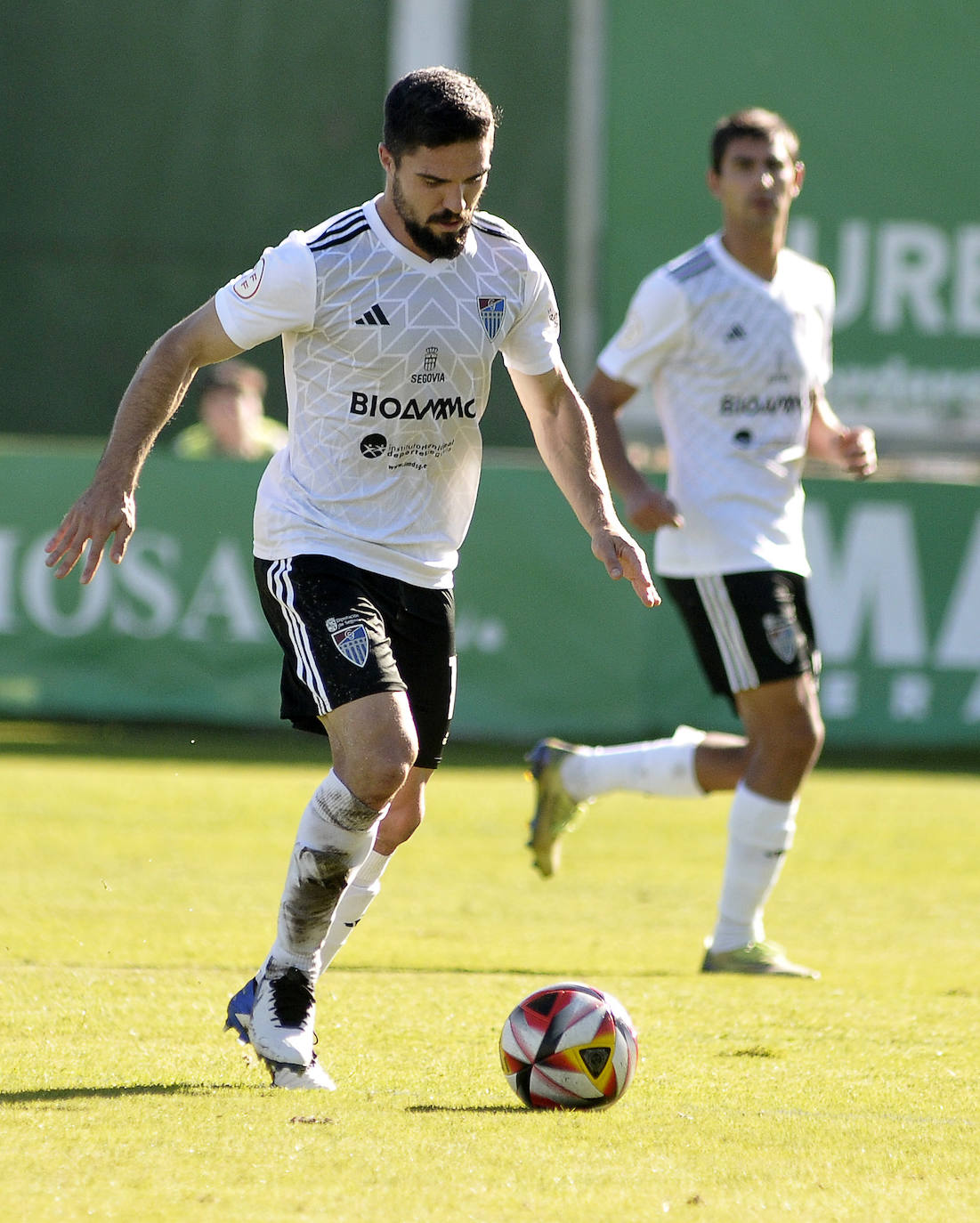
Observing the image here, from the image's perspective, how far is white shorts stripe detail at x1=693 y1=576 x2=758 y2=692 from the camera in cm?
681

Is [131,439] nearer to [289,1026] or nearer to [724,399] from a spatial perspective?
[289,1026]

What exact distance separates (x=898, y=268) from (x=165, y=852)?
10675mm

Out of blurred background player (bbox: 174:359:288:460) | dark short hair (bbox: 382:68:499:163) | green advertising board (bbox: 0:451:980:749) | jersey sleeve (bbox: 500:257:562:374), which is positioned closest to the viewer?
dark short hair (bbox: 382:68:499:163)

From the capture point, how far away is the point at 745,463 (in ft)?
22.9

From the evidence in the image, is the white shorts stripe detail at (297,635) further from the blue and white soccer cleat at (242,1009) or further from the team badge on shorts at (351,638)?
the blue and white soccer cleat at (242,1009)

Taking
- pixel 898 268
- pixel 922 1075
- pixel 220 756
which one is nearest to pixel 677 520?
pixel 922 1075

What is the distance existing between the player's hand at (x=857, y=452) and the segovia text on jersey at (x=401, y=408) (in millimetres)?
2488

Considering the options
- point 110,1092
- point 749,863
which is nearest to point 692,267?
point 749,863

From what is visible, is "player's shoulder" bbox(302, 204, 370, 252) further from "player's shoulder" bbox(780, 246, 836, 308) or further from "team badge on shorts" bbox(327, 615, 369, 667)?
"player's shoulder" bbox(780, 246, 836, 308)

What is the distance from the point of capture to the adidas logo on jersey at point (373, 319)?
4809mm

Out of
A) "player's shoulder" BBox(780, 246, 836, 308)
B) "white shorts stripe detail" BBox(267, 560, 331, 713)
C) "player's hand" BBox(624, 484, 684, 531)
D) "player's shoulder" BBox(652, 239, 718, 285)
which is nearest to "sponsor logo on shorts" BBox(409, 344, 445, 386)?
"white shorts stripe detail" BBox(267, 560, 331, 713)

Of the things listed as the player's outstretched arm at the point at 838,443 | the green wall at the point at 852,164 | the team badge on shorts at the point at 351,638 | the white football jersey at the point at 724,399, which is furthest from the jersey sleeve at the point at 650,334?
the green wall at the point at 852,164

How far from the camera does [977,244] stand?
1759cm

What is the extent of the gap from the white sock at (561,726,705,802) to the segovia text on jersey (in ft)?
9.17
